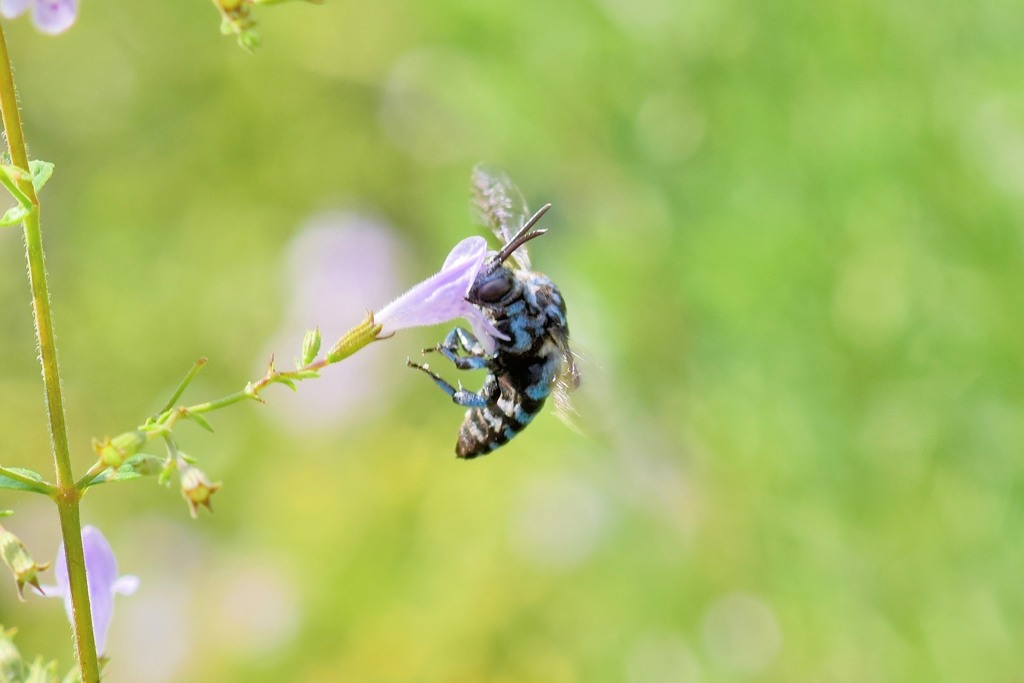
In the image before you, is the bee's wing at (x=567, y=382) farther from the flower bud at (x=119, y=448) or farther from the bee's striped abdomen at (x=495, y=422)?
the flower bud at (x=119, y=448)

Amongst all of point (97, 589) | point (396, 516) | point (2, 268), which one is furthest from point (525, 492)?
point (97, 589)

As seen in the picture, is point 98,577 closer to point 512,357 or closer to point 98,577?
point 98,577

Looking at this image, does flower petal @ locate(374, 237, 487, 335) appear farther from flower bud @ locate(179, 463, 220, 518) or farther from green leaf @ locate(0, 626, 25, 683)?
green leaf @ locate(0, 626, 25, 683)

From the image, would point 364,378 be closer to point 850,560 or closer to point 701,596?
point 701,596

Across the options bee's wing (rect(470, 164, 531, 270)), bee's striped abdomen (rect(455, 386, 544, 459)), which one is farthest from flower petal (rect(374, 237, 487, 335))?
bee's wing (rect(470, 164, 531, 270))

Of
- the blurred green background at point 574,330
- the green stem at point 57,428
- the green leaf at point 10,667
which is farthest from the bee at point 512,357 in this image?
the green leaf at point 10,667

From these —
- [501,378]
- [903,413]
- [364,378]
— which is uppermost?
[364,378]
